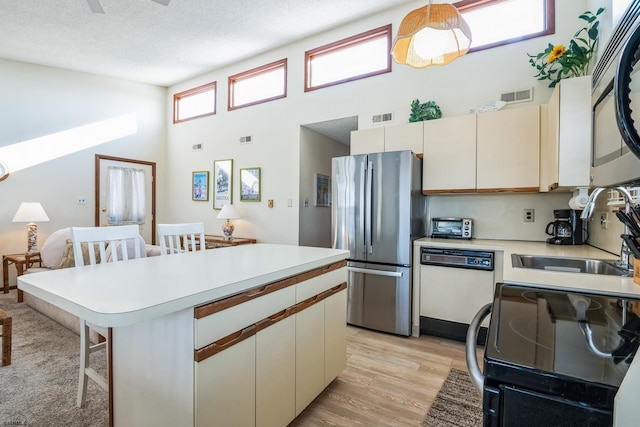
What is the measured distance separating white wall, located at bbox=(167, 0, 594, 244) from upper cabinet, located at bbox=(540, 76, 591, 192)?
3.12 feet

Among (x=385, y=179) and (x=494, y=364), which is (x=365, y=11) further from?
(x=494, y=364)

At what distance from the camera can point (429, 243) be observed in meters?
3.02

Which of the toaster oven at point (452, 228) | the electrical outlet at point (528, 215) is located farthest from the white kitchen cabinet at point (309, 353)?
the electrical outlet at point (528, 215)

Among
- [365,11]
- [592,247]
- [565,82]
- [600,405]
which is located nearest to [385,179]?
[565,82]

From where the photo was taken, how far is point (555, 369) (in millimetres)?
568

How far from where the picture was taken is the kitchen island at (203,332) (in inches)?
44.5

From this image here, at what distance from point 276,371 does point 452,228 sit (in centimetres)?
252

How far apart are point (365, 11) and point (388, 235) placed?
9.13ft

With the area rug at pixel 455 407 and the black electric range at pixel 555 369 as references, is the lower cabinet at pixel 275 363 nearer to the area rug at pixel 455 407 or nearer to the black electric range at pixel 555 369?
the area rug at pixel 455 407

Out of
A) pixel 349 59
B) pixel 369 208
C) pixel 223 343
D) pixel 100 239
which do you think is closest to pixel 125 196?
pixel 100 239

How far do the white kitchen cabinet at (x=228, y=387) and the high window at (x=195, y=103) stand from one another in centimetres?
522

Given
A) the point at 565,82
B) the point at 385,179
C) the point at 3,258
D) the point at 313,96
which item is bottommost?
the point at 3,258

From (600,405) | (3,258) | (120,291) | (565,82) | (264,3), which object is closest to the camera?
(600,405)

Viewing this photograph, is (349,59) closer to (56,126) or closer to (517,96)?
(517,96)
